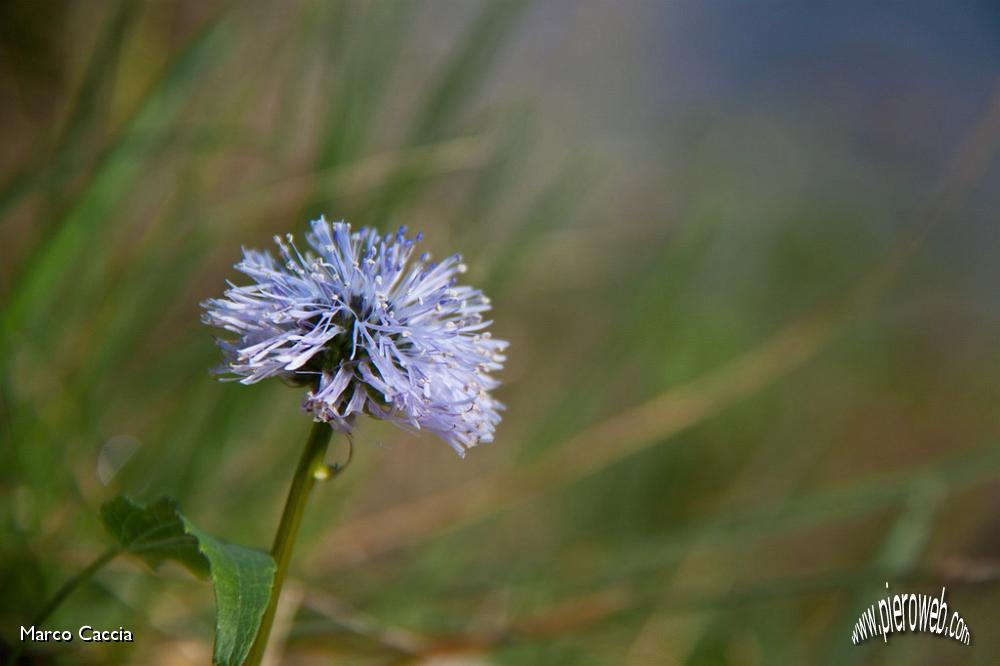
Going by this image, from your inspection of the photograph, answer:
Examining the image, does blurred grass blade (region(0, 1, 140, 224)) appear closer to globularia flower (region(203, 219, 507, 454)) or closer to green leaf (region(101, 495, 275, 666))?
globularia flower (region(203, 219, 507, 454))

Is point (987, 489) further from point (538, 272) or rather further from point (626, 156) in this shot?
point (626, 156)

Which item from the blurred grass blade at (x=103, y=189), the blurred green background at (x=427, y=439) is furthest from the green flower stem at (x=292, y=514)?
the blurred grass blade at (x=103, y=189)

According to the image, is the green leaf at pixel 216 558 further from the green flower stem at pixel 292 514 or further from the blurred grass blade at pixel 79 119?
the blurred grass blade at pixel 79 119

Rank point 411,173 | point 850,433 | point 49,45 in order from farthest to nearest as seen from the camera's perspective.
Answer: point 850,433 → point 49,45 → point 411,173

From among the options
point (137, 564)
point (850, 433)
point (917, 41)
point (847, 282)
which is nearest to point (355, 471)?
point (137, 564)

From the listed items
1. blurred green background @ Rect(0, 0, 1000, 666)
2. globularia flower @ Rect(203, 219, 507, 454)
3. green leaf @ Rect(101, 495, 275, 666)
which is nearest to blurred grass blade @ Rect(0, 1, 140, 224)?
blurred green background @ Rect(0, 0, 1000, 666)

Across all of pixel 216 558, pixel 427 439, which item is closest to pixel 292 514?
pixel 216 558
